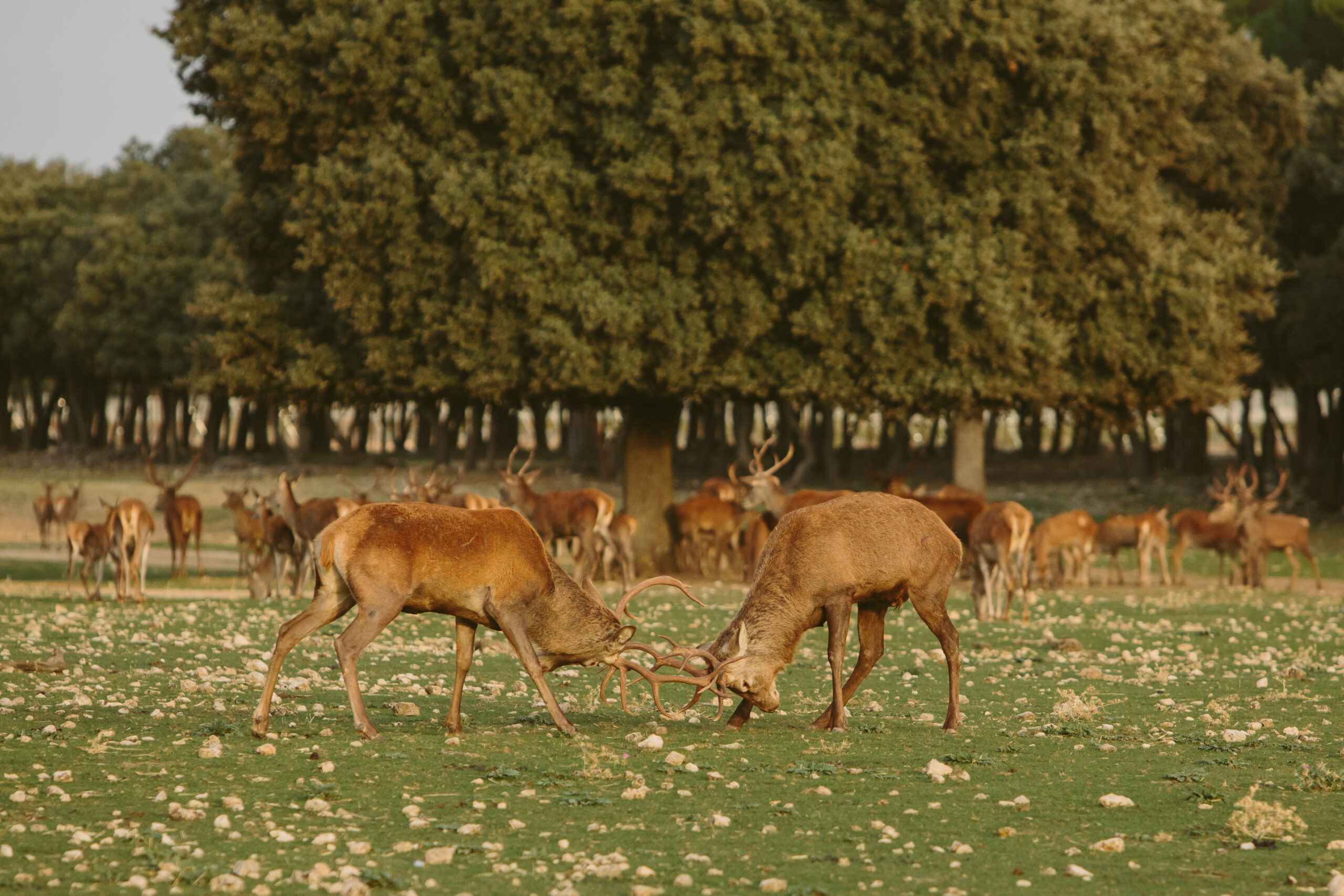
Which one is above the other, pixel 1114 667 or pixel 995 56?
pixel 995 56

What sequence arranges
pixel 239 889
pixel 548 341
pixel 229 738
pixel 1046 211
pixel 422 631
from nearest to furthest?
pixel 239 889 < pixel 229 738 < pixel 422 631 < pixel 548 341 < pixel 1046 211

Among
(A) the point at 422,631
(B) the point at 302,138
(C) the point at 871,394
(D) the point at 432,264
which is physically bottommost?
(A) the point at 422,631

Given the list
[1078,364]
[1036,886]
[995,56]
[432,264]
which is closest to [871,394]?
[1078,364]

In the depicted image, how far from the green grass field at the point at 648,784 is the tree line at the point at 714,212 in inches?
469

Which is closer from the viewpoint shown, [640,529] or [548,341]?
[548,341]

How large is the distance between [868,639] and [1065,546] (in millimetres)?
16566

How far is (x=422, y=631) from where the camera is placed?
60.5 ft

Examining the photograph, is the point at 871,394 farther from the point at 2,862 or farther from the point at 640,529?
the point at 2,862

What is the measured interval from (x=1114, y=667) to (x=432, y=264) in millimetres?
15665

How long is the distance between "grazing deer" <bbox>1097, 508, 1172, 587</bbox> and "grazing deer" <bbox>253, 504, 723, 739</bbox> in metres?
19.8

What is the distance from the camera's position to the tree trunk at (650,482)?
2939 cm

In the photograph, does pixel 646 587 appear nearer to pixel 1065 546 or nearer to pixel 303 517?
pixel 303 517

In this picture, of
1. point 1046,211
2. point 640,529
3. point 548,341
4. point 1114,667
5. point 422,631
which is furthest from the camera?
point 640,529

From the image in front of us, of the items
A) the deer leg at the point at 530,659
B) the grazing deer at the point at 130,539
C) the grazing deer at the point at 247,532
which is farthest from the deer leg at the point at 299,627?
the grazing deer at the point at 247,532
